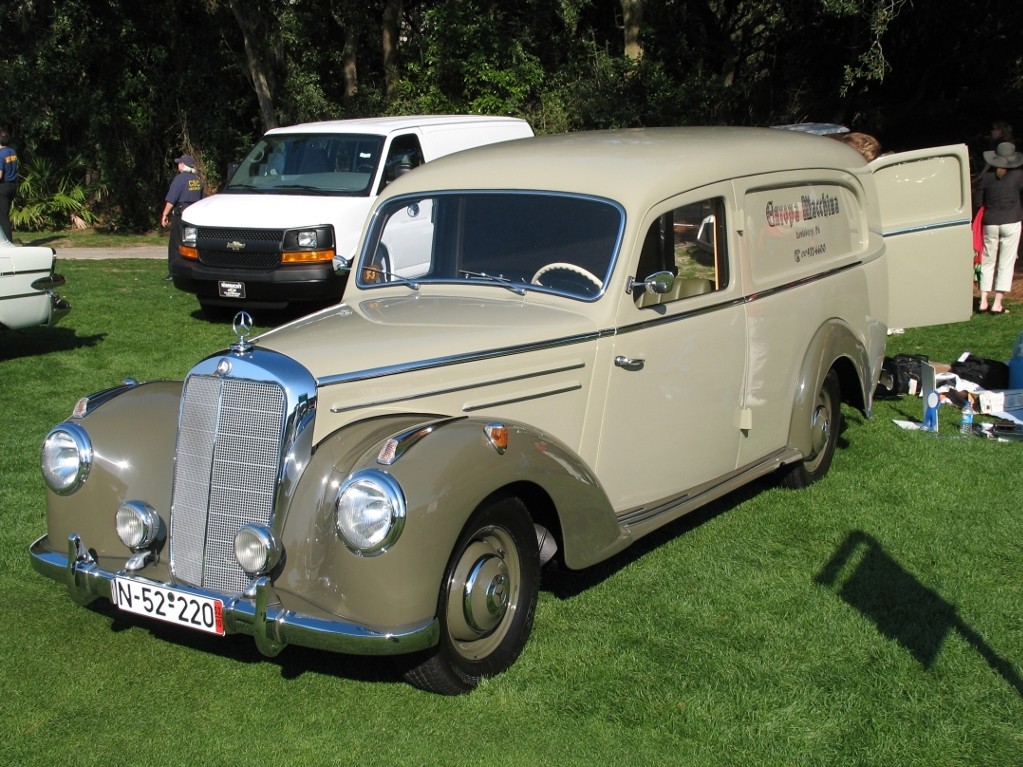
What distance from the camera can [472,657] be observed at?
13.6ft

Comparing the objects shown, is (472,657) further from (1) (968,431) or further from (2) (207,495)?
(1) (968,431)

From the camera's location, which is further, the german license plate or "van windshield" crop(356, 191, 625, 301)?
"van windshield" crop(356, 191, 625, 301)

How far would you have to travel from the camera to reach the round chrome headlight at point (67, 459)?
4.35m

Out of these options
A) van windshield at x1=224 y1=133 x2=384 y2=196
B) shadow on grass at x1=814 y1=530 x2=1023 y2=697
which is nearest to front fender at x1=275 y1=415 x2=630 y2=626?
shadow on grass at x1=814 y1=530 x2=1023 y2=697

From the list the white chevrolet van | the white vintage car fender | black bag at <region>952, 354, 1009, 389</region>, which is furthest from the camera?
the white chevrolet van

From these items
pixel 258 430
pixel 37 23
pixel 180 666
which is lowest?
pixel 180 666

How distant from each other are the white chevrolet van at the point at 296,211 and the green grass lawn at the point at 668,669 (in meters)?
5.10

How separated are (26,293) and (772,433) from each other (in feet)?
22.2

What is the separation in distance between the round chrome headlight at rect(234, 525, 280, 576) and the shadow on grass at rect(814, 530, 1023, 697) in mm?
2594

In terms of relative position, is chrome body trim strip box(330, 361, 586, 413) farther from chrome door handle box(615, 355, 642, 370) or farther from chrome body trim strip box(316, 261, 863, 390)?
chrome door handle box(615, 355, 642, 370)

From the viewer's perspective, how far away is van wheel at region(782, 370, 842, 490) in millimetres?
6385

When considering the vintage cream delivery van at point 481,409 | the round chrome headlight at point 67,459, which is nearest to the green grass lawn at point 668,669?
the vintage cream delivery van at point 481,409

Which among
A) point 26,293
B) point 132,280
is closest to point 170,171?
point 132,280

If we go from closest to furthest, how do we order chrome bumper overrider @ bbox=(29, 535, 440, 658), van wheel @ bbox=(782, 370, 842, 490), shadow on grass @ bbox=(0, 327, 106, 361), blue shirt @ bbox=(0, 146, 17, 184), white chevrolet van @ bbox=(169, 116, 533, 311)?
1. chrome bumper overrider @ bbox=(29, 535, 440, 658)
2. van wheel @ bbox=(782, 370, 842, 490)
3. shadow on grass @ bbox=(0, 327, 106, 361)
4. white chevrolet van @ bbox=(169, 116, 533, 311)
5. blue shirt @ bbox=(0, 146, 17, 184)
